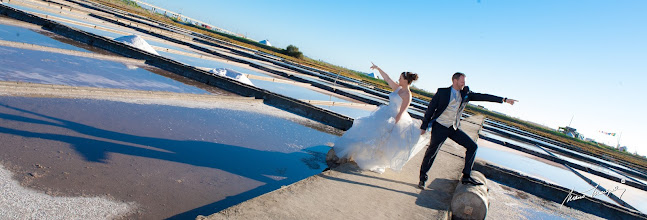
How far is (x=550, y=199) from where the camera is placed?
25.4 ft

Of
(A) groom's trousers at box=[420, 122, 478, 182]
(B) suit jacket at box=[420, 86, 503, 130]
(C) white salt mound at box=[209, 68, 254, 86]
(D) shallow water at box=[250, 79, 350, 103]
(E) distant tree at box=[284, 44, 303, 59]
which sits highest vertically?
(E) distant tree at box=[284, 44, 303, 59]

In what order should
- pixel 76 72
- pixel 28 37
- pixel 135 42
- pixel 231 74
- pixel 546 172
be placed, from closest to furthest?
pixel 76 72 → pixel 28 37 → pixel 546 172 → pixel 231 74 → pixel 135 42

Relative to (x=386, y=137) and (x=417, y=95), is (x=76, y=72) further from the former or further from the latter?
(x=417, y=95)

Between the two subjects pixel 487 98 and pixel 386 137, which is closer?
pixel 487 98

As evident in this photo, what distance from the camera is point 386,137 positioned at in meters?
4.86

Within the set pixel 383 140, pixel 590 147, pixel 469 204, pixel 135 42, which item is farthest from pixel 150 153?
pixel 590 147

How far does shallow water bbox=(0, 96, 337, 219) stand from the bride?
0.83m

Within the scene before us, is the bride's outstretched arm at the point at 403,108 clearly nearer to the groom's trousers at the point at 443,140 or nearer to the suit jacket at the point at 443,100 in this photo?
the suit jacket at the point at 443,100

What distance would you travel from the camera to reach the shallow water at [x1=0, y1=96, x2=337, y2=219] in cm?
340

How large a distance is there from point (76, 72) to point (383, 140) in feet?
21.6

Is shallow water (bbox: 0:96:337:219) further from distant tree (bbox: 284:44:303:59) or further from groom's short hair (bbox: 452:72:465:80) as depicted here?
distant tree (bbox: 284:44:303:59)

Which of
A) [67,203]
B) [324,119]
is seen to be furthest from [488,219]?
[324,119]

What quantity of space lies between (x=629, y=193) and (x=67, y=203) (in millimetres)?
13932

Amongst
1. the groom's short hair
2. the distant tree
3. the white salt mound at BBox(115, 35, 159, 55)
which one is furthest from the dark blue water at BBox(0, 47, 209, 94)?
the distant tree
